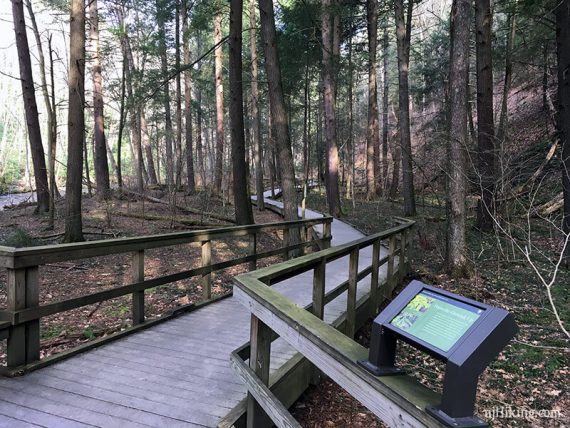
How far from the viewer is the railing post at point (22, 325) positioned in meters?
3.34

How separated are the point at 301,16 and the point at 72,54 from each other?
10577 millimetres

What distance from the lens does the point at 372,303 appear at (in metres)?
5.98

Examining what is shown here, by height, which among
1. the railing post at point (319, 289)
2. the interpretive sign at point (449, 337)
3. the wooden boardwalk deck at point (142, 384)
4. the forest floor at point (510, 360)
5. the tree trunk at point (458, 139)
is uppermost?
the tree trunk at point (458, 139)

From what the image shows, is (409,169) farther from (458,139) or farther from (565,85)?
(458,139)

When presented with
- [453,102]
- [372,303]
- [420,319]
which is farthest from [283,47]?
[420,319]

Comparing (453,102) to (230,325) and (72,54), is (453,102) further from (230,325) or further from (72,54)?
(72,54)

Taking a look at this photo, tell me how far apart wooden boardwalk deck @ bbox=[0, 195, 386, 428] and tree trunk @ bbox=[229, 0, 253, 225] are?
21.7 ft

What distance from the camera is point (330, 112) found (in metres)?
16.2

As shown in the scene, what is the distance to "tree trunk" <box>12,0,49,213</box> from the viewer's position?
13250 mm

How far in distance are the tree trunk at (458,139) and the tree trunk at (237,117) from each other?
5208 millimetres

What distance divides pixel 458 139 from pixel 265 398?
6750mm

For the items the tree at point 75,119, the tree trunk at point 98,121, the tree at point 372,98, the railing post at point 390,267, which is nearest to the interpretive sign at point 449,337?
the railing post at point 390,267

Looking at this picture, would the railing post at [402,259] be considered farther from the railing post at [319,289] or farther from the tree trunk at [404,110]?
the tree trunk at [404,110]

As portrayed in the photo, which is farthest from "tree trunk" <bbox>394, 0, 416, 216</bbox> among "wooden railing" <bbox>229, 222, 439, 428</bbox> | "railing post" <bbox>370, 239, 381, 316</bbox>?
"wooden railing" <bbox>229, 222, 439, 428</bbox>
